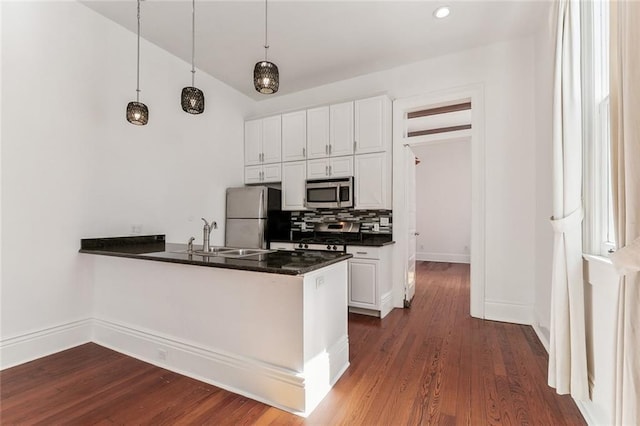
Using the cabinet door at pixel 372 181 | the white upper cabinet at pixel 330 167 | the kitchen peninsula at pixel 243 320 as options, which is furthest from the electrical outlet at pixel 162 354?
the white upper cabinet at pixel 330 167

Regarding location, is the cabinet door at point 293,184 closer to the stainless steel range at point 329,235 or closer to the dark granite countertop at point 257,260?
the stainless steel range at point 329,235

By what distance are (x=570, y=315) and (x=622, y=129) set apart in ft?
3.57

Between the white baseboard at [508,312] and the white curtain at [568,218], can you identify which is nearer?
the white curtain at [568,218]

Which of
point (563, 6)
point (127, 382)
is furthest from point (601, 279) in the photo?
point (127, 382)

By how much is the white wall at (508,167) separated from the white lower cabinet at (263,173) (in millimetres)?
2658

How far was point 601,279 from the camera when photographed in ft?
5.05

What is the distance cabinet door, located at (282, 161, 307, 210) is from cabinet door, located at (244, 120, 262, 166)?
0.56 m

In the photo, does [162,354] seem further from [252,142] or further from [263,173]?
[252,142]

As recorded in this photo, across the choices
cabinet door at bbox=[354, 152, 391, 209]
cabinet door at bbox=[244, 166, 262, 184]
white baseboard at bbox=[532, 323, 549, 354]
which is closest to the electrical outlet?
cabinet door at bbox=[354, 152, 391, 209]

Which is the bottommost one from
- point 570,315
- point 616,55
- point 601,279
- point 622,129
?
point 570,315

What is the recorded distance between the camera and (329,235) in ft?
14.9

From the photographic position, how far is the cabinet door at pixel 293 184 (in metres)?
4.38

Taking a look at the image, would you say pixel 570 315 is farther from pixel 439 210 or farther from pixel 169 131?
pixel 439 210

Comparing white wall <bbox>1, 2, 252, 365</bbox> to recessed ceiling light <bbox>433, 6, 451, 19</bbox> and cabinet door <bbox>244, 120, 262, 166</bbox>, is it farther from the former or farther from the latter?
recessed ceiling light <bbox>433, 6, 451, 19</bbox>
